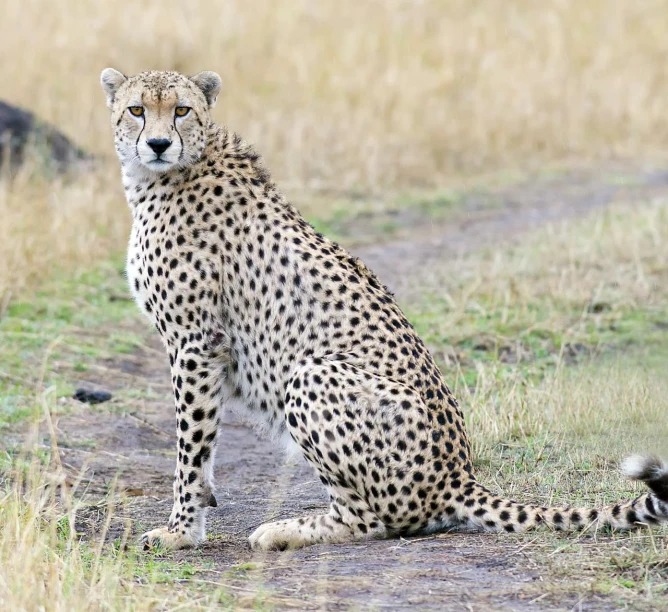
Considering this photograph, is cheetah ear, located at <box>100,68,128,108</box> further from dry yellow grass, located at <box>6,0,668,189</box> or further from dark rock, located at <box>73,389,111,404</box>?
dry yellow grass, located at <box>6,0,668,189</box>

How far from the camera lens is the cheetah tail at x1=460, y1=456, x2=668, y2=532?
3291 mm

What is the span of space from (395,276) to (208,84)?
3.90 metres

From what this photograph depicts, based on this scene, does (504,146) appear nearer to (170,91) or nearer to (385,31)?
(385,31)

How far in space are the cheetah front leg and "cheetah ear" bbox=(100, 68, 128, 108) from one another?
3.79 ft

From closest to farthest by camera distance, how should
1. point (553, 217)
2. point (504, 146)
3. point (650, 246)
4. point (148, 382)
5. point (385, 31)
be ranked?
point (148, 382) → point (650, 246) → point (553, 217) → point (504, 146) → point (385, 31)

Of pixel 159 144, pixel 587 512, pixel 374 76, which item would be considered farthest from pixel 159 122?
pixel 374 76

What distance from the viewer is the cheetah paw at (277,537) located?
3842 mm

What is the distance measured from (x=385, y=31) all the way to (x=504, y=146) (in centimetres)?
280

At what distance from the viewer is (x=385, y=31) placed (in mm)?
14609

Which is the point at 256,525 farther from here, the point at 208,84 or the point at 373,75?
the point at 373,75

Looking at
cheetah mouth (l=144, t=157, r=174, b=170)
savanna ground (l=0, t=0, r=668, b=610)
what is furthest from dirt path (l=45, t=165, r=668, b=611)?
cheetah mouth (l=144, t=157, r=174, b=170)

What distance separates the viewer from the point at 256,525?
4.26 m

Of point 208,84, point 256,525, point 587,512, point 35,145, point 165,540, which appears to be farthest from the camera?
point 35,145

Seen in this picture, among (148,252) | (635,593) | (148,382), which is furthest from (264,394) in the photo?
(148,382)
